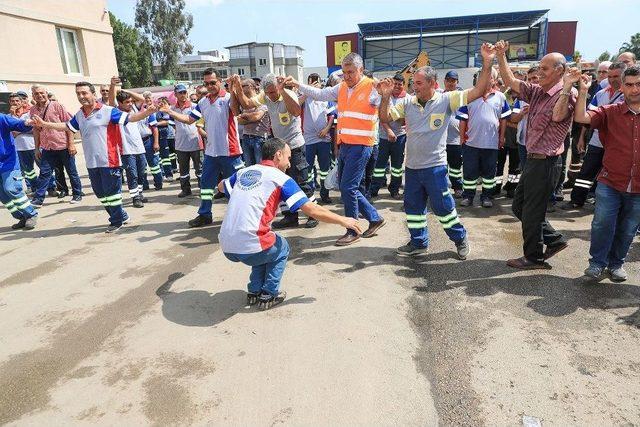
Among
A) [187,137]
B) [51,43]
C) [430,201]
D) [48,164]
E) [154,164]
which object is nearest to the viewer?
[430,201]

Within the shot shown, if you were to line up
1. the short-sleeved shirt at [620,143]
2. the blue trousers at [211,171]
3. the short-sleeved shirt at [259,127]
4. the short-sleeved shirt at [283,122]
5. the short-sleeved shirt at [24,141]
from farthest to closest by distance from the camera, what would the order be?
the short-sleeved shirt at [24,141] → the short-sleeved shirt at [259,127] → the blue trousers at [211,171] → the short-sleeved shirt at [283,122] → the short-sleeved shirt at [620,143]

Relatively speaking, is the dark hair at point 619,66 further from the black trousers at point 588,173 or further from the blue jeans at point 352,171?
the blue jeans at point 352,171

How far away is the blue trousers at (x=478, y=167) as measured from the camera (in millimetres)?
6312

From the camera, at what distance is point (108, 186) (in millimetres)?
5922

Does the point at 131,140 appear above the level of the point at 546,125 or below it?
below

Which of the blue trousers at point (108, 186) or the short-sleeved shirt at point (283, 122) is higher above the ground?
the short-sleeved shirt at point (283, 122)

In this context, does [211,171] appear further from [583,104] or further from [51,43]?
[51,43]

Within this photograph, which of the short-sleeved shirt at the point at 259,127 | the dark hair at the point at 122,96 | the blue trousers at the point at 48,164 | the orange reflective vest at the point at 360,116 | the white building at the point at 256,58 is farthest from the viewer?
the white building at the point at 256,58

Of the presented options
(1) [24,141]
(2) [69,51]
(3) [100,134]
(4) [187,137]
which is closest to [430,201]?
(3) [100,134]

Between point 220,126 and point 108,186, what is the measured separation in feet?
5.86

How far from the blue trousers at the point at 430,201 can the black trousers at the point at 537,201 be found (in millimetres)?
635

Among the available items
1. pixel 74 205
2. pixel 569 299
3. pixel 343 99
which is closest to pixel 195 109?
pixel 343 99

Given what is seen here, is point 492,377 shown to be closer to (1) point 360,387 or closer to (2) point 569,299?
(1) point 360,387

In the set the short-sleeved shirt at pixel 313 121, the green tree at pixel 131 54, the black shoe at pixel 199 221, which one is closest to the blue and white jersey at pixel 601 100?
the short-sleeved shirt at pixel 313 121
